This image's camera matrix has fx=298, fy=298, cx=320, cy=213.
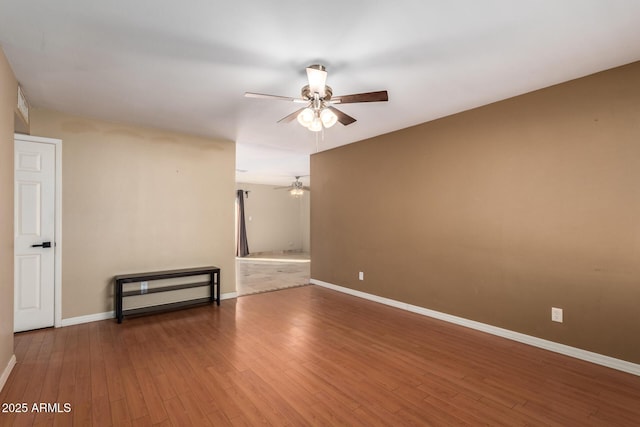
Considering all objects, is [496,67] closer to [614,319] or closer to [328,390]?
[614,319]

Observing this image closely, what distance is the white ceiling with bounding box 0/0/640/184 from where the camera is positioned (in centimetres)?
179

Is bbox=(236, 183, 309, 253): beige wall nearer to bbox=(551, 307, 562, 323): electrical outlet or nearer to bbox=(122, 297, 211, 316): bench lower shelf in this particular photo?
bbox=(122, 297, 211, 316): bench lower shelf

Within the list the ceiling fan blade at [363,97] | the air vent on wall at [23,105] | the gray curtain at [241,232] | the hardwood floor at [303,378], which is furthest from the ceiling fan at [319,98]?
the gray curtain at [241,232]

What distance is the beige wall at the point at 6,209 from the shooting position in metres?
2.18

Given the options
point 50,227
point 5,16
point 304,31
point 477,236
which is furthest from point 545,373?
point 50,227

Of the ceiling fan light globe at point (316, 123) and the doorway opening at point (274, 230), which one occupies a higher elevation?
the ceiling fan light globe at point (316, 123)

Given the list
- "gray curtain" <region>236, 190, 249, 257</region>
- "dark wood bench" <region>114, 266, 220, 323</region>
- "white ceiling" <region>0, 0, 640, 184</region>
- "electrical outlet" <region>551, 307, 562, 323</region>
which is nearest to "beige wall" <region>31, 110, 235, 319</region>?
"dark wood bench" <region>114, 266, 220, 323</region>

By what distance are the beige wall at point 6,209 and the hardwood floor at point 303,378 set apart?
13.4 inches

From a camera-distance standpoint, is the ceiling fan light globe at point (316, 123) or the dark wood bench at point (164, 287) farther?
the dark wood bench at point (164, 287)

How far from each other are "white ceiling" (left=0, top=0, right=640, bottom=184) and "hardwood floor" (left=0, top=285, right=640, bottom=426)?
2.48 metres

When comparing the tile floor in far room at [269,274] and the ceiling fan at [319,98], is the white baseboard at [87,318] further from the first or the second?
the ceiling fan at [319,98]

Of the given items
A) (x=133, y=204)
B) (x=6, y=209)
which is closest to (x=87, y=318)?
(x=133, y=204)

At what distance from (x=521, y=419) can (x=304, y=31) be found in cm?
286

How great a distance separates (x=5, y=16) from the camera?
183 cm
